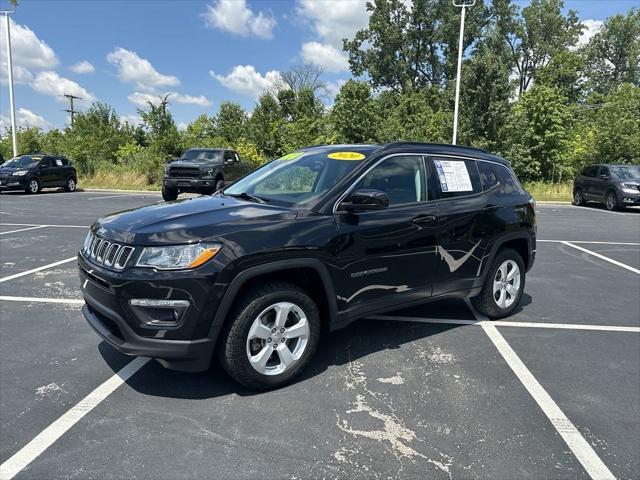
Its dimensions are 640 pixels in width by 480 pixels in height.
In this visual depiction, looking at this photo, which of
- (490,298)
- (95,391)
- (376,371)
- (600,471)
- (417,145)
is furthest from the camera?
(490,298)

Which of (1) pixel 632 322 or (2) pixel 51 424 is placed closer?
(2) pixel 51 424

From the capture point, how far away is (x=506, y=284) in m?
5.07

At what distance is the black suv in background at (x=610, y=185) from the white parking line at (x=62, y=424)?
748 inches

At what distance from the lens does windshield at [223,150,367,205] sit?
3826mm

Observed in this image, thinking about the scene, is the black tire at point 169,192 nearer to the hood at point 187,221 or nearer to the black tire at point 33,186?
the black tire at point 33,186

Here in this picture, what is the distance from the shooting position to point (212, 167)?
17766 mm

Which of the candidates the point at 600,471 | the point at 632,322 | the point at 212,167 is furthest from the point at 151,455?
the point at 212,167

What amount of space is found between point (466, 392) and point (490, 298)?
1.65 meters

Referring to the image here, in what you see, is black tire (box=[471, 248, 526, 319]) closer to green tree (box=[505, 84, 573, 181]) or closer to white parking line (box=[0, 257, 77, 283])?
white parking line (box=[0, 257, 77, 283])

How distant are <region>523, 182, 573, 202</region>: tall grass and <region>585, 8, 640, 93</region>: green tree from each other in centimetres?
4150

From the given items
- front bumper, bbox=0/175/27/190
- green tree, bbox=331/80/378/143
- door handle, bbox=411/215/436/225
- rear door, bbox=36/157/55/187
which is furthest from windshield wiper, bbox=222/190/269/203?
green tree, bbox=331/80/378/143

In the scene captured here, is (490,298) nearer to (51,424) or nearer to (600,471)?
(600,471)

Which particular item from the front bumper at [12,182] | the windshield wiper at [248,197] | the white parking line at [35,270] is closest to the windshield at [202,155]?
the front bumper at [12,182]

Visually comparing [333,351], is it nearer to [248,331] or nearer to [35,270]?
[248,331]
